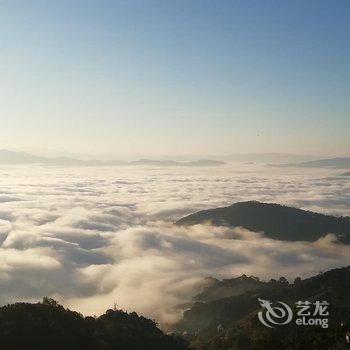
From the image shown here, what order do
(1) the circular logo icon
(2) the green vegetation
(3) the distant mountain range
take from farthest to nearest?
(1) the circular logo icon, (3) the distant mountain range, (2) the green vegetation

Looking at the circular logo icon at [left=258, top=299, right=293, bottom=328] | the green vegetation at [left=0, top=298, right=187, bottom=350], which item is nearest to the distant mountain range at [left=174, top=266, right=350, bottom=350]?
the circular logo icon at [left=258, top=299, right=293, bottom=328]

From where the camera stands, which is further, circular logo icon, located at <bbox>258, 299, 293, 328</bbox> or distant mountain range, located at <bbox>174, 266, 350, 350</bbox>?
circular logo icon, located at <bbox>258, 299, 293, 328</bbox>

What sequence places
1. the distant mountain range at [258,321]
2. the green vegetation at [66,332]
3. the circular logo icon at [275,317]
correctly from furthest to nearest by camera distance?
the circular logo icon at [275,317] < the distant mountain range at [258,321] < the green vegetation at [66,332]

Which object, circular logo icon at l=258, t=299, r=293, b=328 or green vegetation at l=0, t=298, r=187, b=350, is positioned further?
circular logo icon at l=258, t=299, r=293, b=328

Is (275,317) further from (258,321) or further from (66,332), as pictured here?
(66,332)

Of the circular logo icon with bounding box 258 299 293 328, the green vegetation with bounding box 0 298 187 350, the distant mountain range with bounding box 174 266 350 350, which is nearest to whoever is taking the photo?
the green vegetation with bounding box 0 298 187 350

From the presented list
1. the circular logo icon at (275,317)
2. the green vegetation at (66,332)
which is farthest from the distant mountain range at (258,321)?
the green vegetation at (66,332)

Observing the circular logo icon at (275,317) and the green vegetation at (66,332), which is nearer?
the green vegetation at (66,332)

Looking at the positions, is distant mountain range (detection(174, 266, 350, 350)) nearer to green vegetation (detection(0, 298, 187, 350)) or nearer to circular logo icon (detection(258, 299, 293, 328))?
circular logo icon (detection(258, 299, 293, 328))

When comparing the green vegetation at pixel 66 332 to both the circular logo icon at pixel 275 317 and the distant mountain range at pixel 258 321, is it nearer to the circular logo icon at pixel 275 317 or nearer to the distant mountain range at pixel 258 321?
the distant mountain range at pixel 258 321
